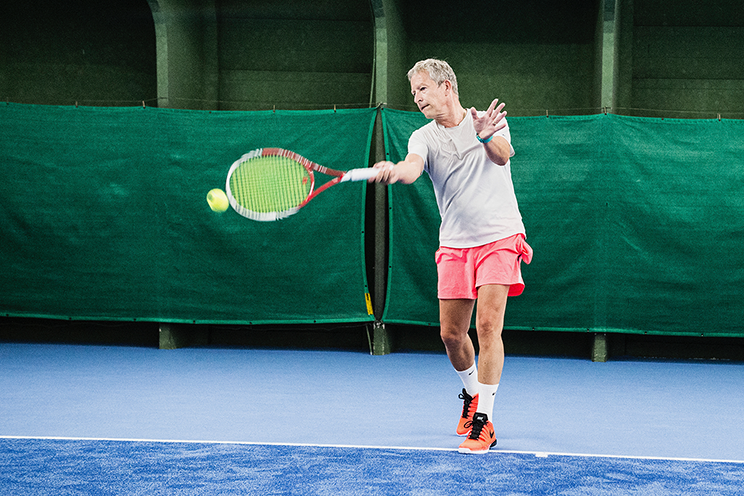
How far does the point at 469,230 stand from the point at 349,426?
1148 mm

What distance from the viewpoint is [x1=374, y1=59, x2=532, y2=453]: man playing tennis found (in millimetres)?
3529

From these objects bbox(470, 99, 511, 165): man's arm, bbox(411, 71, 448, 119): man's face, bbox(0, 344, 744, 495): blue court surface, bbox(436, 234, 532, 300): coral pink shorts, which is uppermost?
bbox(411, 71, 448, 119): man's face

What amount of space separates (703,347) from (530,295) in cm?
155

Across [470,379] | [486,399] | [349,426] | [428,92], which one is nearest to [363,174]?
[428,92]

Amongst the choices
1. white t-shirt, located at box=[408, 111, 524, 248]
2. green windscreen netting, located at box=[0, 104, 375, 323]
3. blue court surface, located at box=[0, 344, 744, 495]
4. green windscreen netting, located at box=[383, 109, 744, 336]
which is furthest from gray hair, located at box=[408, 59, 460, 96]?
green windscreen netting, located at box=[0, 104, 375, 323]

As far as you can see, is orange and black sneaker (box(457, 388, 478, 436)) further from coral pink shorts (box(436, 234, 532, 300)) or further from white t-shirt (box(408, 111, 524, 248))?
white t-shirt (box(408, 111, 524, 248))

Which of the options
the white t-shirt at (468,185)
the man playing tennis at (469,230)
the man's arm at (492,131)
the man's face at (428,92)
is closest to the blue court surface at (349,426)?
the man playing tennis at (469,230)

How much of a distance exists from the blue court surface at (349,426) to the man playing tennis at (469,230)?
37cm

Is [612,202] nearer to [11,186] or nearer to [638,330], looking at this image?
[638,330]

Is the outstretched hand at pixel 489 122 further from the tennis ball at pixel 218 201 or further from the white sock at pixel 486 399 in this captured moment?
the tennis ball at pixel 218 201

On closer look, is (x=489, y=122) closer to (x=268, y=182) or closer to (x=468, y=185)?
(x=468, y=185)

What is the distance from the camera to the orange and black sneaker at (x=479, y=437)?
3.36m

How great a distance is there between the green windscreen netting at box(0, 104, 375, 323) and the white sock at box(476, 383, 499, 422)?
10.8 feet

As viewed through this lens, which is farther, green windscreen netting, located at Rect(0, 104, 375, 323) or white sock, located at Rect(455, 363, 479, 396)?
green windscreen netting, located at Rect(0, 104, 375, 323)
